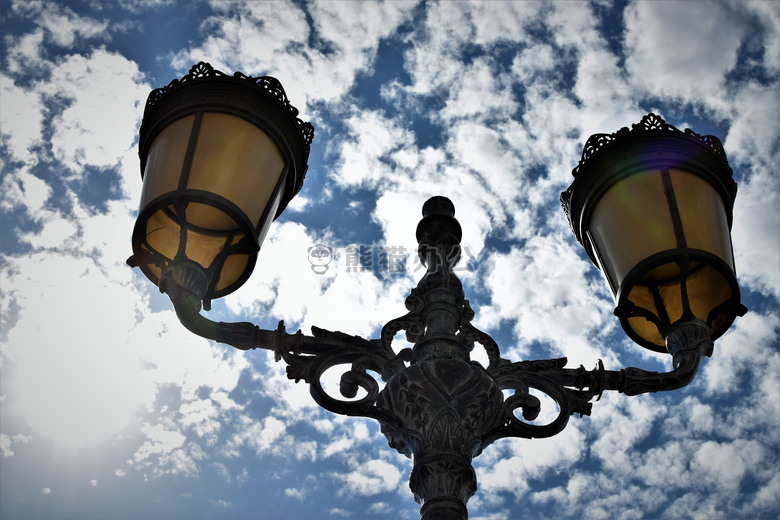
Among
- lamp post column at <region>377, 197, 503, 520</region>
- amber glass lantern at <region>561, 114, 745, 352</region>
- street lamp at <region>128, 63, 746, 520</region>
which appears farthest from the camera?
amber glass lantern at <region>561, 114, 745, 352</region>

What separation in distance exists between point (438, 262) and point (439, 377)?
956mm

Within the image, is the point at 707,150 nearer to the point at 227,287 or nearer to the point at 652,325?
the point at 652,325

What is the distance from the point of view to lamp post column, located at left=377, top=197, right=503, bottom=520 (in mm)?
2719

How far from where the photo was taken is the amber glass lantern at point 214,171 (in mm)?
3334

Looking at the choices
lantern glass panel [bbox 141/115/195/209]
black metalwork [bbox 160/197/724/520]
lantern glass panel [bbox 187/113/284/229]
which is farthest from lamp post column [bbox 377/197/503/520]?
lantern glass panel [bbox 141/115/195/209]

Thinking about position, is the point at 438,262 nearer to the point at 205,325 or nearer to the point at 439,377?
the point at 439,377

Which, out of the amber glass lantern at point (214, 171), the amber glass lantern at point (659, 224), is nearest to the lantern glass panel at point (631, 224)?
the amber glass lantern at point (659, 224)

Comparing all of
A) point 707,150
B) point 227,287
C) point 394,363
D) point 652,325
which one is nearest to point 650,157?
point 707,150

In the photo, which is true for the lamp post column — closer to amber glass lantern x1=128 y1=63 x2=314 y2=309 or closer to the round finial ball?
the round finial ball

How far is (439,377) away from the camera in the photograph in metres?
2.96

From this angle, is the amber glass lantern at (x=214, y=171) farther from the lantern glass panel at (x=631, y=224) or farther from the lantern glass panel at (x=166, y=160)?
the lantern glass panel at (x=631, y=224)

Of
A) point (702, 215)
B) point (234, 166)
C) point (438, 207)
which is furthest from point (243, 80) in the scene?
point (702, 215)

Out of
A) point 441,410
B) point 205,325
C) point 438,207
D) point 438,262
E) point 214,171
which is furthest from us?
point 438,207

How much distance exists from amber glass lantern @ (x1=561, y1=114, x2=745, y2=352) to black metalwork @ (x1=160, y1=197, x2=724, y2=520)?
284 millimetres
